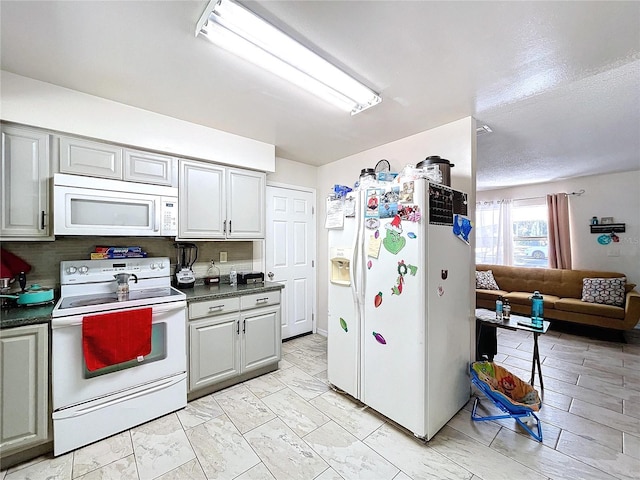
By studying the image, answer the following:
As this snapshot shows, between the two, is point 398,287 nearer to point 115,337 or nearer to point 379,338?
point 379,338

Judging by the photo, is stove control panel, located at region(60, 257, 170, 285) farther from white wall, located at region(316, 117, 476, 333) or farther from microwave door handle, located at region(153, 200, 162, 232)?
white wall, located at region(316, 117, 476, 333)

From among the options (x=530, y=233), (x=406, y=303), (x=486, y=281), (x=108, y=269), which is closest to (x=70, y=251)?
(x=108, y=269)

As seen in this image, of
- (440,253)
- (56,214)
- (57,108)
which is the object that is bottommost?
(440,253)

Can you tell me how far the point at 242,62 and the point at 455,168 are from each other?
1.90 meters

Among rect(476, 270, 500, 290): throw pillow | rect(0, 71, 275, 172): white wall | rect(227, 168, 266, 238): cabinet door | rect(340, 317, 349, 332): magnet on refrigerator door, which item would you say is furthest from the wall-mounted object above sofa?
rect(0, 71, 275, 172): white wall

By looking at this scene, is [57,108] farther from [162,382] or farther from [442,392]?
[442,392]

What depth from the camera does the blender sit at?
8.64ft

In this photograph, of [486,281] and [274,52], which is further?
[486,281]

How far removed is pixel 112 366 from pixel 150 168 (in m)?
1.58

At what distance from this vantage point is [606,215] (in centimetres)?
448

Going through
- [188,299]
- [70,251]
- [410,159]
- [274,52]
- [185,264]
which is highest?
[274,52]

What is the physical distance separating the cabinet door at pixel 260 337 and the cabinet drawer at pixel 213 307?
143 mm

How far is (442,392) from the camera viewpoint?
1936 mm


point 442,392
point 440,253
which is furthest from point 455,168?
point 442,392
